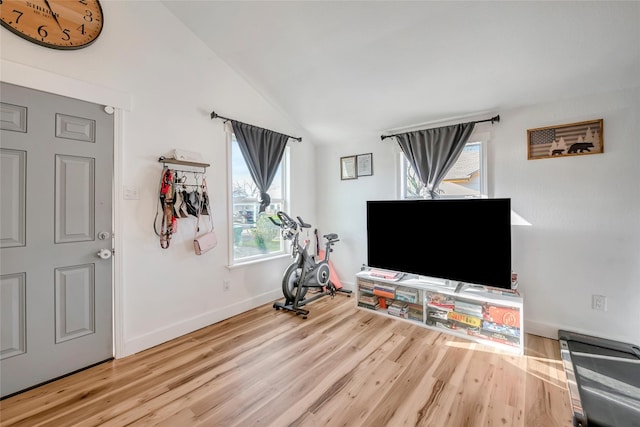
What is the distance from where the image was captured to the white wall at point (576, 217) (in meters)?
2.27

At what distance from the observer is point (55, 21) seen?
6.44 feet

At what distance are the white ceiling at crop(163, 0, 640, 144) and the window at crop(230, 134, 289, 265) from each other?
763 mm

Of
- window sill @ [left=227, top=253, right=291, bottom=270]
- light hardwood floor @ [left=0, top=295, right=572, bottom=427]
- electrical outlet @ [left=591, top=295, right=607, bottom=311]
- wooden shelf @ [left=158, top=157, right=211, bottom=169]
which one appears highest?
wooden shelf @ [left=158, top=157, right=211, bottom=169]

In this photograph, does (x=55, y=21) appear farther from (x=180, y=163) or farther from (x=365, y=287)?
(x=365, y=287)

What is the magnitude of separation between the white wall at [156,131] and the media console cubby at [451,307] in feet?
5.22

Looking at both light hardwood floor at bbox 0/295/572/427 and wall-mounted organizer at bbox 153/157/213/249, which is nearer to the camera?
light hardwood floor at bbox 0/295/572/427

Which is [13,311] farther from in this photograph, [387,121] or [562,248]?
[562,248]

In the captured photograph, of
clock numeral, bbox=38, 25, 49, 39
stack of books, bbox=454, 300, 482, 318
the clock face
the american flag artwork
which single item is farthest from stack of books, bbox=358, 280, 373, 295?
clock numeral, bbox=38, 25, 49, 39

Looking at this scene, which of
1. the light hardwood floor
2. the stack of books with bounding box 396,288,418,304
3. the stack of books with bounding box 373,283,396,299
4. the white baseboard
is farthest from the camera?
the stack of books with bounding box 373,283,396,299

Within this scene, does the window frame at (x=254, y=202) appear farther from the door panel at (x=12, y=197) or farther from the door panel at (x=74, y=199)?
the door panel at (x=12, y=197)

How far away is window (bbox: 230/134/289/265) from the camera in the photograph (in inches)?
126

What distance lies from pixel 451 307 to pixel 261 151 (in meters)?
2.66

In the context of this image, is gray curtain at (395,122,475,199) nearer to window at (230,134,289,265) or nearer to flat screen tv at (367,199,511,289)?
flat screen tv at (367,199,511,289)

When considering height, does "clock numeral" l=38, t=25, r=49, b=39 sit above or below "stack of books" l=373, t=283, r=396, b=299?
above
